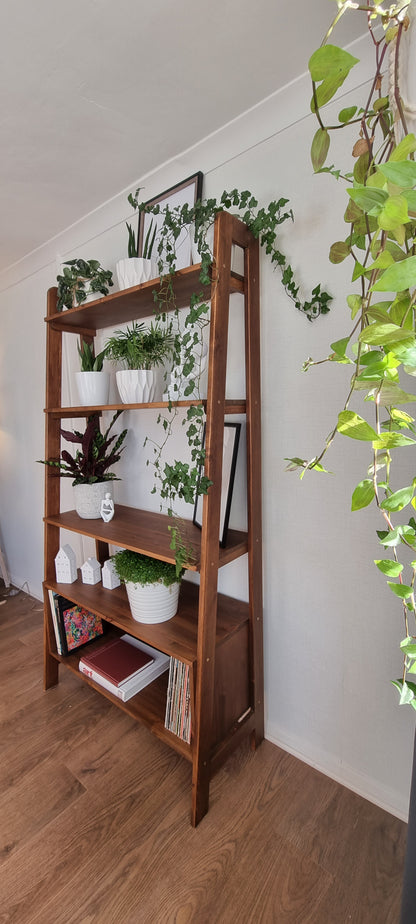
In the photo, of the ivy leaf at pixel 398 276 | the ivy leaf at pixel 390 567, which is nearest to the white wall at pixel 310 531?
the ivy leaf at pixel 390 567

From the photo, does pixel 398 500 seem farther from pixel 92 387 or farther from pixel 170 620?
pixel 92 387

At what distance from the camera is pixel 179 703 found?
4.33 ft

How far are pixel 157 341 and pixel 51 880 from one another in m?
1.64

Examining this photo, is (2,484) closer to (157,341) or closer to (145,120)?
(157,341)

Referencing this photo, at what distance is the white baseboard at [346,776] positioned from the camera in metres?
1.20

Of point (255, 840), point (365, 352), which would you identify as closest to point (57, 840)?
point (255, 840)

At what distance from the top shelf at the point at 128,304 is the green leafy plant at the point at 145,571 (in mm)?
912

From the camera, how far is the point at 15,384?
260 cm

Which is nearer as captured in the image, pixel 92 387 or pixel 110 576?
pixel 92 387

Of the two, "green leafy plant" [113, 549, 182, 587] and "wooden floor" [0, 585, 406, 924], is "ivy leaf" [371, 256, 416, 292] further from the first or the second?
"wooden floor" [0, 585, 406, 924]

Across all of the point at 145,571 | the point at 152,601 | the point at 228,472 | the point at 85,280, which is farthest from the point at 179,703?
the point at 85,280

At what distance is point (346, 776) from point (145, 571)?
0.94 meters

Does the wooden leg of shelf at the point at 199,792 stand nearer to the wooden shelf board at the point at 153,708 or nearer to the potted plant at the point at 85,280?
the wooden shelf board at the point at 153,708

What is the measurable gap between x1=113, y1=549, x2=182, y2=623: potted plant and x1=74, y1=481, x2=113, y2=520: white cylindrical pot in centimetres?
34
